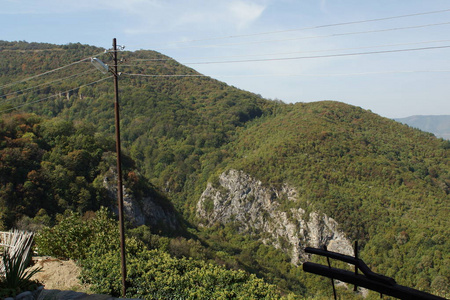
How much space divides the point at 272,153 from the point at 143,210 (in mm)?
41690

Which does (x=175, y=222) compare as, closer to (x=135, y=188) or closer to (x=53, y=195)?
(x=135, y=188)

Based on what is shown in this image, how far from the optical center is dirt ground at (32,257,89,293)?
30.5 feet

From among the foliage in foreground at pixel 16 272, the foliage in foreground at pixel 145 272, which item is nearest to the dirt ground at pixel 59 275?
the foliage in foreground at pixel 145 272

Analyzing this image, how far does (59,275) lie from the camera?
9914 mm

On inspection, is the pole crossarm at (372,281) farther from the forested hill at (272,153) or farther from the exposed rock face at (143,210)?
the forested hill at (272,153)

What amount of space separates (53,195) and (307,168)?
50.6 meters

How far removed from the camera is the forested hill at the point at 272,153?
5038 centimetres

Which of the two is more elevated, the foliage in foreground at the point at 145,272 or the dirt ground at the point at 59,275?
the foliage in foreground at the point at 145,272

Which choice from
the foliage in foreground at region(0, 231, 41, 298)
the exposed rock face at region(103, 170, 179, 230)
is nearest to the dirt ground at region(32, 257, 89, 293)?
the foliage in foreground at region(0, 231, 41, 298)

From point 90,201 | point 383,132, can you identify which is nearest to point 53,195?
point 90,201

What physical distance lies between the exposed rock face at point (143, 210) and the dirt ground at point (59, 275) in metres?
24.3

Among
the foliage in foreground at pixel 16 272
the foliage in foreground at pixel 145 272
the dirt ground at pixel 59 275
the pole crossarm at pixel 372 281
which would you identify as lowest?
the dirt ground at pixel 59 275

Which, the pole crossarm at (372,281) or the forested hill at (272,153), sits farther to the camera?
the forested hill at (272,153)

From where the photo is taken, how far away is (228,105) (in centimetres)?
11325
